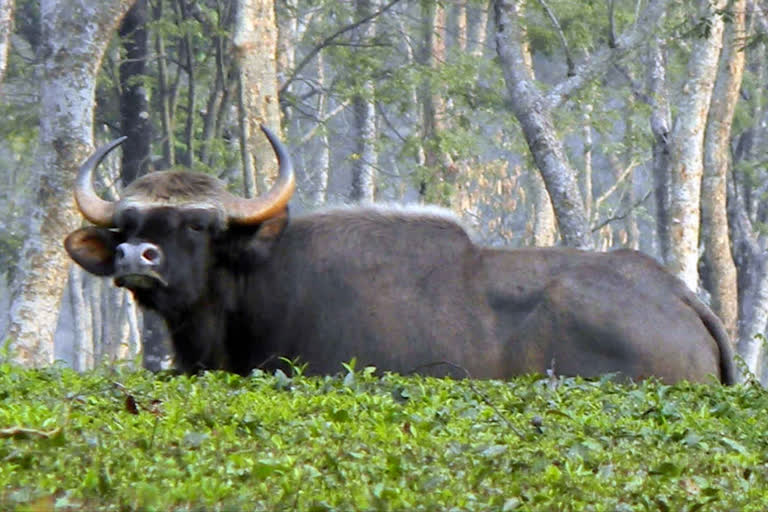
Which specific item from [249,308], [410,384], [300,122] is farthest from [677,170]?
[300,122]

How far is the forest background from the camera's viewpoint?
1324 centimetres

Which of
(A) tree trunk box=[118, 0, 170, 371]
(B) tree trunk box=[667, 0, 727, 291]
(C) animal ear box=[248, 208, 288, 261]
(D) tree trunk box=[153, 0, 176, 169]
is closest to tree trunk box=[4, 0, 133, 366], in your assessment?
(C) animal ear box=[248, 208, 288, 261]

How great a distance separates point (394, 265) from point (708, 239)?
10.6 m

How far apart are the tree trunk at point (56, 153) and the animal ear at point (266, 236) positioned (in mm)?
3200

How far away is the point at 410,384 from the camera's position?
7.38m

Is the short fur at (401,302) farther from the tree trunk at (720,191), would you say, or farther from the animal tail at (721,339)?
the tree trunk at (720,191)

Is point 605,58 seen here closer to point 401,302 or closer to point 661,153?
point 661,153

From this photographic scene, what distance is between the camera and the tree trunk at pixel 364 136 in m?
24.5

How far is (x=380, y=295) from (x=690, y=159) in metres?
8.49

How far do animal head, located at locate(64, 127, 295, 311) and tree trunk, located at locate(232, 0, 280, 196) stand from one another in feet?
10.1

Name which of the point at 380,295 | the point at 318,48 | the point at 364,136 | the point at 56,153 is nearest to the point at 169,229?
the point at 380,295

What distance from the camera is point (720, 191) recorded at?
793 inches

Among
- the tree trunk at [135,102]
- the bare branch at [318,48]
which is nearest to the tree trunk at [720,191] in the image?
the bare branch at [318,48]

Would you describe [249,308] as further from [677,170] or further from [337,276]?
[677,170]
